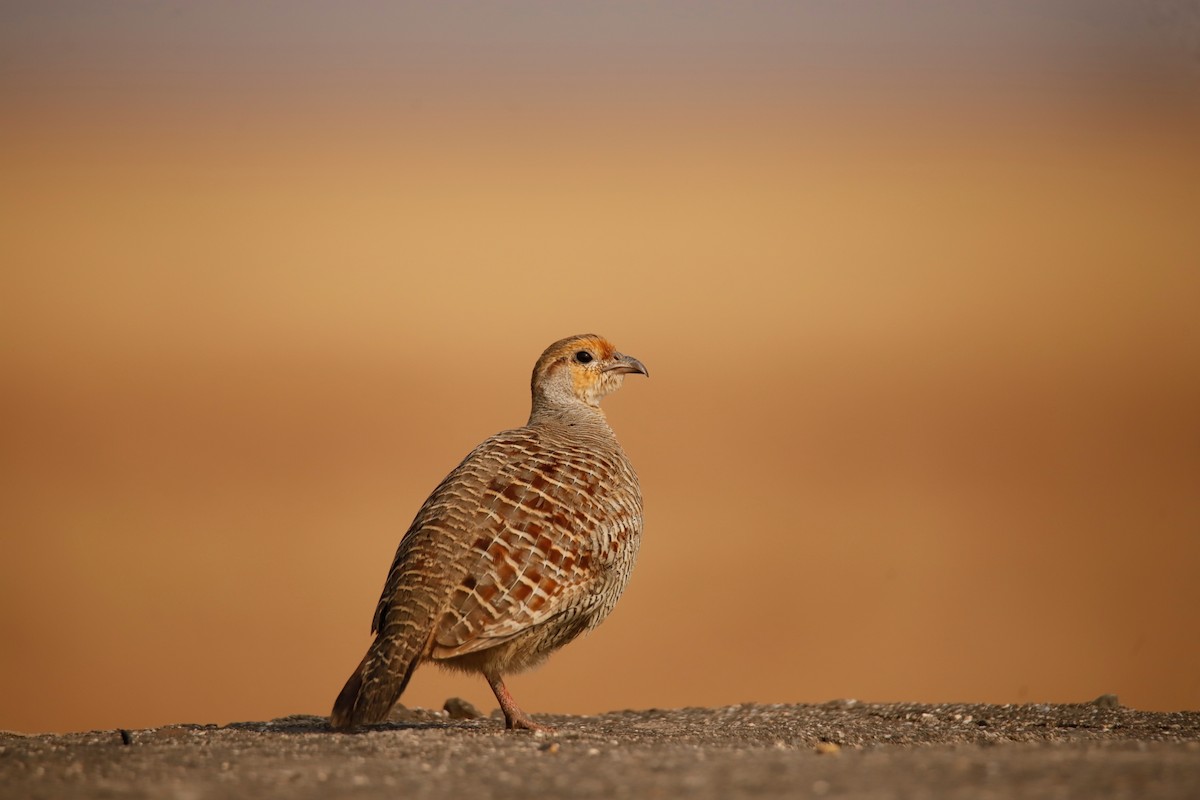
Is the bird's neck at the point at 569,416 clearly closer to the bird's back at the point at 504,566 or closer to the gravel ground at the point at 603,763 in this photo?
the bird's back at the point at 504,566

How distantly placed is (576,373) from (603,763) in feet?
16.1

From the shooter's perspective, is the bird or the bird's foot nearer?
the bird

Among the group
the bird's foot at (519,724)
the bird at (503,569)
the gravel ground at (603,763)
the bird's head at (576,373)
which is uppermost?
the bird's head at (576,373)

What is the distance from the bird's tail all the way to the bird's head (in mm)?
3357

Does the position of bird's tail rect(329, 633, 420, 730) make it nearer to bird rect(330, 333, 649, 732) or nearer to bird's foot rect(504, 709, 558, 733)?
bird rect(330, 333, 649, 732)

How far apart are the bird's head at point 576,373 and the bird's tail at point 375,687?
3.36 metres

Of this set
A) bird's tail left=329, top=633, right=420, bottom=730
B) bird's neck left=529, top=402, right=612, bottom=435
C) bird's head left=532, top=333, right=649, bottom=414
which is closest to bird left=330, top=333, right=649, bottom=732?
bird's tail left=329, top=633, right=420, bottom=730

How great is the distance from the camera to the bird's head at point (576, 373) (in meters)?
10.7

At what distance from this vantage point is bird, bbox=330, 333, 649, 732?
7.65 metres

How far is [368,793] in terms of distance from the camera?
548 cm

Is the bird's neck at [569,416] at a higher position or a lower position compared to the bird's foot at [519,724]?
higher

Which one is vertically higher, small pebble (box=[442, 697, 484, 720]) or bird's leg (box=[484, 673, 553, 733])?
bird's leg (box=[484, 673, 553, 733])

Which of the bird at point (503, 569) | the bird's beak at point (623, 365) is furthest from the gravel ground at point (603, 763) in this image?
the bird's beak at point (623, 365)

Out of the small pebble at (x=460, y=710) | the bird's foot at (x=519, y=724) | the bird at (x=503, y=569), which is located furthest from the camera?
the small pebble at (x=460, y=710)
